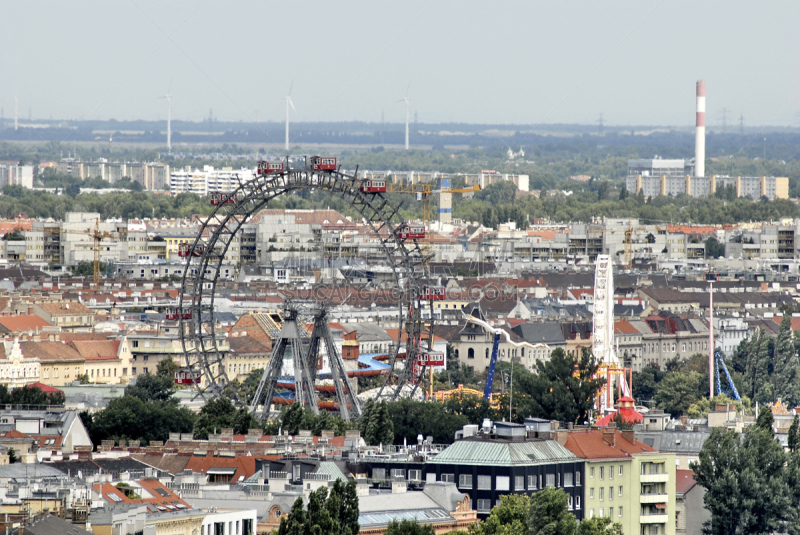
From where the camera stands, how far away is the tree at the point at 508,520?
4494 centimetres

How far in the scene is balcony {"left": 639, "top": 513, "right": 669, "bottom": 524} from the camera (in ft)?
190

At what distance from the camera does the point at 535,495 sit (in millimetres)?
46875

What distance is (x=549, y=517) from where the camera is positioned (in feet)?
151

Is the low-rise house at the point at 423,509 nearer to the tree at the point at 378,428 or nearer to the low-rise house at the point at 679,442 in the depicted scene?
the tree at the point at 378,428

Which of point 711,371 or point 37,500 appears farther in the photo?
point 711,371

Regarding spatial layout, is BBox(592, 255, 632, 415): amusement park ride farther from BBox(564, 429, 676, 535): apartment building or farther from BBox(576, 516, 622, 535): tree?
BBox(576, 516, 622, 535): tree

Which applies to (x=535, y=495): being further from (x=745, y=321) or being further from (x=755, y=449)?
(x=745, y=321)

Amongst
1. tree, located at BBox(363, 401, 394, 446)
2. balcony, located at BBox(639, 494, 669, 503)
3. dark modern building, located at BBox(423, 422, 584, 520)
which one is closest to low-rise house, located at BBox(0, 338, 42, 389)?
tree, located at BBox(363, 401, 394, 446)

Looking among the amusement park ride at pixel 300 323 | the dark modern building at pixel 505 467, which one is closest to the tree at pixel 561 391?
the amusement park ride at pixel 300 323

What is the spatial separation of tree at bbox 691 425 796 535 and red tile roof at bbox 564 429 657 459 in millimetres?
1689

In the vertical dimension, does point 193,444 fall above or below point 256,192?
below

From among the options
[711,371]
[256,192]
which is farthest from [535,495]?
[711,371]

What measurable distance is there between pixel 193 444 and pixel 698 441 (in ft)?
52.3

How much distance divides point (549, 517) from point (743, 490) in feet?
44.2
